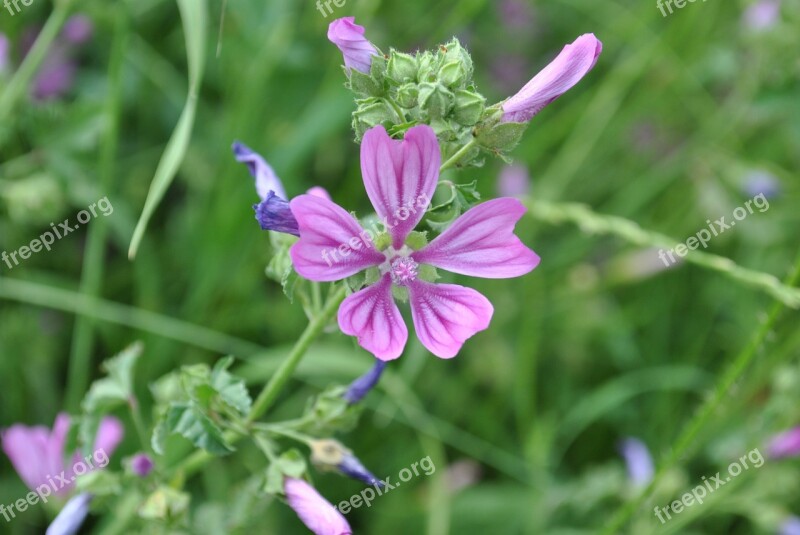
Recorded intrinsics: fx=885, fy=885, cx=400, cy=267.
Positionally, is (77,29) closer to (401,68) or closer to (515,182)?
(515,182)

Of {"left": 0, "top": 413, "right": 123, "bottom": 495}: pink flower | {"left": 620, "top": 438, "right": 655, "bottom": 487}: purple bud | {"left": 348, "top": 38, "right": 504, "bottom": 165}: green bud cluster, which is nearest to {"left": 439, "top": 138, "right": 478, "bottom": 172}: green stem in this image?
{"left": 348, "top": 38, "right": 504, "bottom": 165}: green bud cluster

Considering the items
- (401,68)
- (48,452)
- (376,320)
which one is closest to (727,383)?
(376,320)

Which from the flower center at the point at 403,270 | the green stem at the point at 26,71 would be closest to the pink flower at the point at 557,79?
the flower center at the point at 403,270

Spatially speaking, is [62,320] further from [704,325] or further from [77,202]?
[704,325]

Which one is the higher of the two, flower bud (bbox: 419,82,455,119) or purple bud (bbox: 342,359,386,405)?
flower bud (bbox: 419,82,455,119)

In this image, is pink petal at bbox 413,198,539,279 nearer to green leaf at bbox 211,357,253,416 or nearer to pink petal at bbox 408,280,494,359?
pink petal at bbox 408,280,494,359

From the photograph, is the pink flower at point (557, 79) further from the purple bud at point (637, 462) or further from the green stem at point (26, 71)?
the purple bud at point (637, 462)
